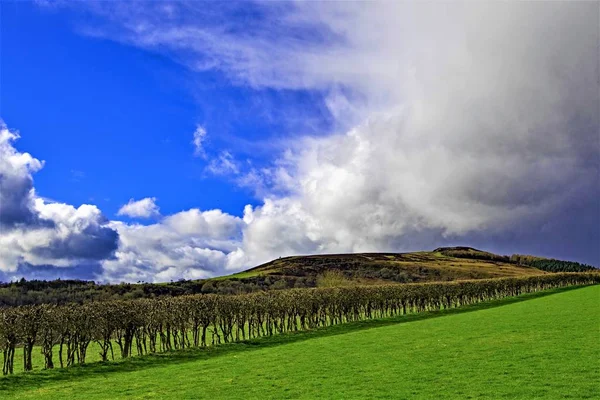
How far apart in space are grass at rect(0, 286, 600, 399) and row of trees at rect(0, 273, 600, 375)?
241 centimetres

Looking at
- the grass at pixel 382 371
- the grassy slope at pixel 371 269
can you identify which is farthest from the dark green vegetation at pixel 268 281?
the grass at pixel 382 371

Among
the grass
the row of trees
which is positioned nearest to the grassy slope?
the row of trees

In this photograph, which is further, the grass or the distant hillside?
the distant hillside

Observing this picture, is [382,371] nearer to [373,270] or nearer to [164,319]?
[164,319]

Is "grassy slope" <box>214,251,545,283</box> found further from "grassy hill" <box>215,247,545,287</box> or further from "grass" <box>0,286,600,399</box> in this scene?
"grass" <box>0,286,600,399</box>

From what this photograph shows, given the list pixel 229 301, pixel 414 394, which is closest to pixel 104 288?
pixel 229 301

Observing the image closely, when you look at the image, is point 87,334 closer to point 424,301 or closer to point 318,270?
point 424,301

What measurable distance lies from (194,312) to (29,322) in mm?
13376

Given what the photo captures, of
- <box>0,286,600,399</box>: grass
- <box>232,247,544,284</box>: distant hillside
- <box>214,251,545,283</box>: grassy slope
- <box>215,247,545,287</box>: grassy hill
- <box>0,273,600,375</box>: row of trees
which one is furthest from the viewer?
<box>214,251,545,283</box>: grassy slope

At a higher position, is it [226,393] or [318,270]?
[318,270]

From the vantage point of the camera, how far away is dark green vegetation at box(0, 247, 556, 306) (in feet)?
293

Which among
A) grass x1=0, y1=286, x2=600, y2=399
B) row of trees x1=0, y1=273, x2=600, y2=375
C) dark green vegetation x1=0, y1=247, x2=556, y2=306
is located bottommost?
grass x1=0, y1=286, x2=600, y2=399

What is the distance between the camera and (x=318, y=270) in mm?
176000

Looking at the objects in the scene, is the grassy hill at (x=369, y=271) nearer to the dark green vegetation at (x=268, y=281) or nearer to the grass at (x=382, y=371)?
the dark green vegetation at (x=268, y=281)
